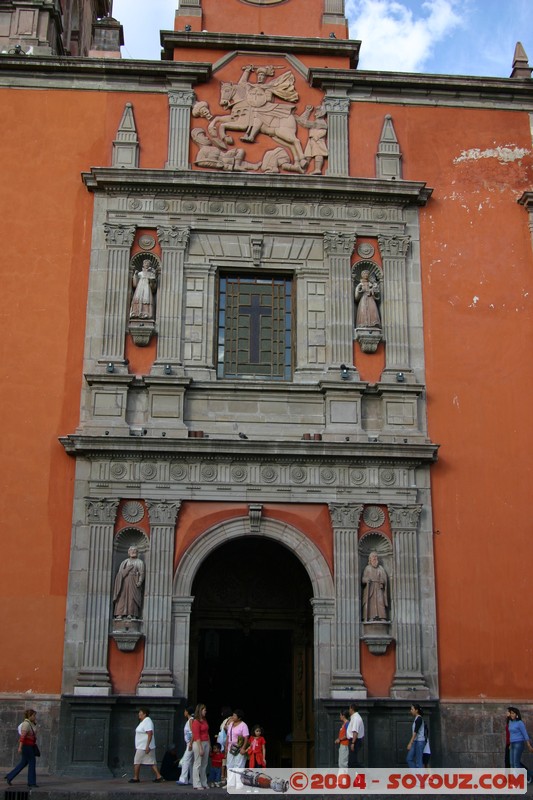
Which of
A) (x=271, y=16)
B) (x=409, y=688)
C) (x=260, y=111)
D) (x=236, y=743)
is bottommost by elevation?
(x=236, y=743)

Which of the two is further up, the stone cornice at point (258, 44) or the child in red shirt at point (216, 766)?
the stone cornice at point (258, 44)

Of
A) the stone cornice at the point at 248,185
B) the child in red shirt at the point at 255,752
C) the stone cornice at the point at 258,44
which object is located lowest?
the child in red shirt at the point at 255,752

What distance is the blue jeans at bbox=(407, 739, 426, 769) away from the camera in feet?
52.0

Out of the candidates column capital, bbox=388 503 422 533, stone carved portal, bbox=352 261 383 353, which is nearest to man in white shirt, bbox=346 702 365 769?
column capital, bbox=388 503 422 533

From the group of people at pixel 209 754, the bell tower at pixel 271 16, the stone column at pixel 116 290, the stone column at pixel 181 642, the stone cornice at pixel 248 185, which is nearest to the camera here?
the group of people at pixel 209 754

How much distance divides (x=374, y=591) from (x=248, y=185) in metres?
7.47

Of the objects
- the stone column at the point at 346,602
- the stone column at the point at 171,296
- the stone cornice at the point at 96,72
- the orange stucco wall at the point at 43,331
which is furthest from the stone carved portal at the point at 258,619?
the stone cornice at the point at 96,72

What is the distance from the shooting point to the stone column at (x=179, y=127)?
19344 millimetres

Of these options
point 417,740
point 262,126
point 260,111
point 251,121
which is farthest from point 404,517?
point 260,111

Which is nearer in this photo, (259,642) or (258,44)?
(259,642)

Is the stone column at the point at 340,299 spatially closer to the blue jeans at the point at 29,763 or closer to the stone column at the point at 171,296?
the stone column at the point at 171,296

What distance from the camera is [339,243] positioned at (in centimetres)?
1908

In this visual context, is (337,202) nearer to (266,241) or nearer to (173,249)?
(266,241)

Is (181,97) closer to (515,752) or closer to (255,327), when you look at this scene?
(255,327)
